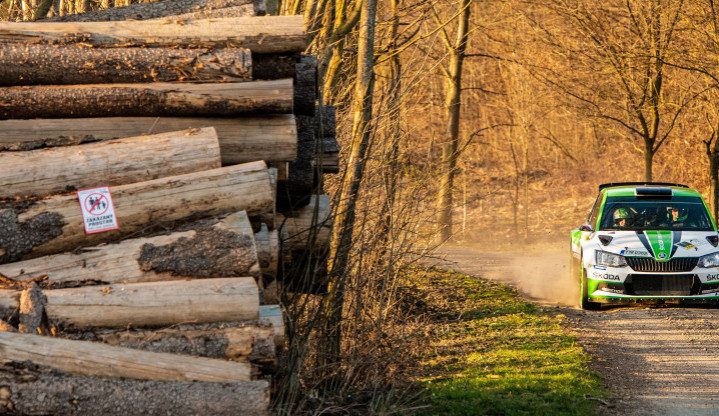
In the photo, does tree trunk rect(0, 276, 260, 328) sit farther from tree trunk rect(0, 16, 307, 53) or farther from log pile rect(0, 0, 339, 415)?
tree trunk rect(0, 16, 307, 53)

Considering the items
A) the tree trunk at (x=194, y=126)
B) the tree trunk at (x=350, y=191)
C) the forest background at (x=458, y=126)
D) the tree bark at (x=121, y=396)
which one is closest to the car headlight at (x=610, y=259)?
the forest background at (x=458, y=126)

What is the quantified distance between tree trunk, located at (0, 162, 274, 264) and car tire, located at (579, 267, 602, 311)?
846 cm

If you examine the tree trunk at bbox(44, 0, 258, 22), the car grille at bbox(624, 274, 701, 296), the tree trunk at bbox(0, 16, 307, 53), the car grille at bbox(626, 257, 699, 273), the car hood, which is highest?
the tree trunk at bbox(44, 0, 258, 22)

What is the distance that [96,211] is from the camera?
17.1 feet

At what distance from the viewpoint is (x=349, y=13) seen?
15633mm

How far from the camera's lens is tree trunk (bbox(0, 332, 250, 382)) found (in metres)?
4.68

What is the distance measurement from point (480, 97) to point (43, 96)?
1369 inches

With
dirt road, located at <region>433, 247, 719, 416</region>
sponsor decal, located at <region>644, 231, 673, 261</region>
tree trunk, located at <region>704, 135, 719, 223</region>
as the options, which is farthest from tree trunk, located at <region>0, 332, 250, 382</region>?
tree trunk, located at <region>704, 135, 719, 223</region>

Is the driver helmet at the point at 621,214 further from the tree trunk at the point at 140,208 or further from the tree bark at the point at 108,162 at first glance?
the tree bark at the point at 108,162

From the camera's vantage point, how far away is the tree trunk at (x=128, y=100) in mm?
5863

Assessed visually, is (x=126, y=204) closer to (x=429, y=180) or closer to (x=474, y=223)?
(x=429, y=180)

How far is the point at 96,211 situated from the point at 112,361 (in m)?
0.95

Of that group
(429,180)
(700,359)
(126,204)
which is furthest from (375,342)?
(700,359)

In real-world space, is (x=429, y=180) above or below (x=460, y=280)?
above
